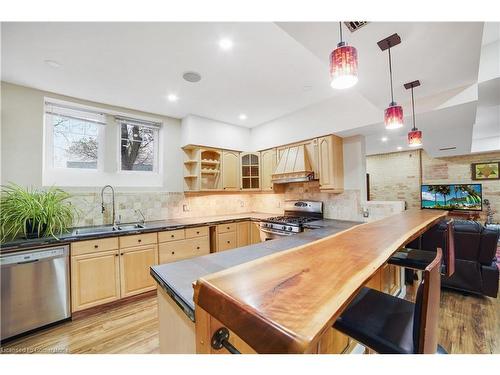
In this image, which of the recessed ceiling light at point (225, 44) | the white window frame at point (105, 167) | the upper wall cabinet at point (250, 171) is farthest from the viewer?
the upper wall cabinet at point (250, 171)

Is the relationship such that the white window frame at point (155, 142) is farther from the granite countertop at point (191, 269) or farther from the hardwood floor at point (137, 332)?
the granite countertop at point (191, 269)

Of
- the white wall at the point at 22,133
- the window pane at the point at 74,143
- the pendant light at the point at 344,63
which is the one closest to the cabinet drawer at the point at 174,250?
the white wall at the point at 22,133

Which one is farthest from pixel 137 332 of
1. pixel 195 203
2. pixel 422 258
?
pixel 422 258

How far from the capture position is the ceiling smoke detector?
229 cm

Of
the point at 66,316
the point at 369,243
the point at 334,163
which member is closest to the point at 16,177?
the point at 66,316

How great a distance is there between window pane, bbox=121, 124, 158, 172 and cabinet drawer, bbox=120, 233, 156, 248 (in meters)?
1.23

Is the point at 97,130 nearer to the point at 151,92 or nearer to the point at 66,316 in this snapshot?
the point at 151,92

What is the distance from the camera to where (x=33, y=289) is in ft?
6.65

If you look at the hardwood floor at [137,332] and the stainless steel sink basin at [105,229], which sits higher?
the stainless steel sink basin at [105,229]

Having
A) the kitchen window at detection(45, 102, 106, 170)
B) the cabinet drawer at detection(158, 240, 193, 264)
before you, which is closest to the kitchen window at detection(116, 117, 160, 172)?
the kitchen window at detection(45, 102, 106, 170)

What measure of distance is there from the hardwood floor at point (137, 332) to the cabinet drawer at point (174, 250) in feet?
1.89

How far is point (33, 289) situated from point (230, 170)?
2834 mm

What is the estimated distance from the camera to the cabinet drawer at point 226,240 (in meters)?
3.43

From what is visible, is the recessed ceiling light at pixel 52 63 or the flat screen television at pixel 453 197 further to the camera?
the flat screen television at pixel 453 197
